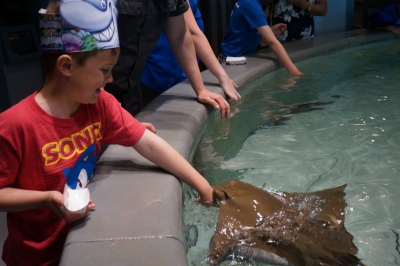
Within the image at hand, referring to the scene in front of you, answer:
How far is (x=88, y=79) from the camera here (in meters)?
1.46

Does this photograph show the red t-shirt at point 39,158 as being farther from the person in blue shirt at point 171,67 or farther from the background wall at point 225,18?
the background wall at point 225,18

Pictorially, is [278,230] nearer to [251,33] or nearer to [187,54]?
[187,54]

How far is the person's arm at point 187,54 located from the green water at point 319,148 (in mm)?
235

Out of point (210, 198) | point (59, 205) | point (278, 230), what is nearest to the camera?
point (59, 205)

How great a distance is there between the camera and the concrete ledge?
1259mm

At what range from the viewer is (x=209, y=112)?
2.72 metres

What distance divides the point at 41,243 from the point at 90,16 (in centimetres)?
76

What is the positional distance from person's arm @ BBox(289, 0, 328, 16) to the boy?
3773mm

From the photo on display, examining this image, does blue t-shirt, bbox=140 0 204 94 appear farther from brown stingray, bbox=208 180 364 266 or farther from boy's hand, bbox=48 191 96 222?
boy's hand, bbox=48 191 96 222

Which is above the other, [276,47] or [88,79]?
[88,79]

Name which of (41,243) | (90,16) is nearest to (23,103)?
(90,16)

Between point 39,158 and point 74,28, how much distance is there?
0.43m

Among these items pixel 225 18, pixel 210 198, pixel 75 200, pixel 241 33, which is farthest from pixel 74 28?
pixel 225 18

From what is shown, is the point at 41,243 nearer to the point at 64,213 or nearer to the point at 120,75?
the point at 64,213
